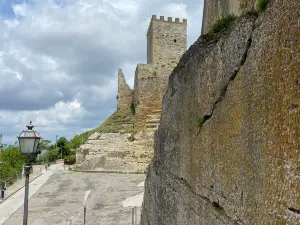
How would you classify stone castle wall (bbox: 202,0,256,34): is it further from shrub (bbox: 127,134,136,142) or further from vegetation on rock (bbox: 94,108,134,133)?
vegetation on rock (bbox: 94,108,134,133)

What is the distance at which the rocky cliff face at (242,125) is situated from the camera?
1454 millimetres

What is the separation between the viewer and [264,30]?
66.8 inches

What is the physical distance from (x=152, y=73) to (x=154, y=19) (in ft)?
23.8

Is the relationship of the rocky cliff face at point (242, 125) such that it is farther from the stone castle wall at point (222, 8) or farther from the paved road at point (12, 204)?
the paved road at point (12, 204)

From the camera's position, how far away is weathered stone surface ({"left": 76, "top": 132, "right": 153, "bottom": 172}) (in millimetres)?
24484

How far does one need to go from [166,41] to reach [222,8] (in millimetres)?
30536

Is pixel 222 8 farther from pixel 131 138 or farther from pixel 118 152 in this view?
pixel 131 138

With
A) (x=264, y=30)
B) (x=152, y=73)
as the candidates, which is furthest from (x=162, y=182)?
(x=152, y=73)

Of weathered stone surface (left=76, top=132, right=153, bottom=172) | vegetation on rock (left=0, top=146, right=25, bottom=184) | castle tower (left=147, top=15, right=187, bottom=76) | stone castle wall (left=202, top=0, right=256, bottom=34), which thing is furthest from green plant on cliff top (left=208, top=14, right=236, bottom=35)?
castle tower (left=147, top=15, right=187, bottom=76)

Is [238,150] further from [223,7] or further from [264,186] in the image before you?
[223,7]

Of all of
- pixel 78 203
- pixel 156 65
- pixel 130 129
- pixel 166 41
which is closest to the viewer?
pixel 78 203

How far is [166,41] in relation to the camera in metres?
33.0

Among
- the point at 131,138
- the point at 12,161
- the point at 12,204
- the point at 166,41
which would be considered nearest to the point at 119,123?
the point at 131,138

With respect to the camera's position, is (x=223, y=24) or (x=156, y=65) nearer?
(x=223, y=24)
